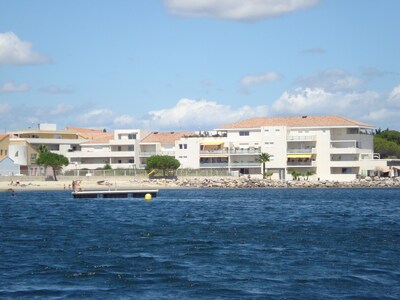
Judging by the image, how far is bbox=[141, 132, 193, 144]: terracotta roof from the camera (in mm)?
Result: 124625

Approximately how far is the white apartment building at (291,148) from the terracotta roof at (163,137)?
590cm

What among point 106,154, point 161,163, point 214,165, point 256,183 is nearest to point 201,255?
point 256,183

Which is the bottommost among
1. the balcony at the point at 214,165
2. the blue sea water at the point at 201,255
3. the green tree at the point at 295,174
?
the blue sea water at the point at 201,255

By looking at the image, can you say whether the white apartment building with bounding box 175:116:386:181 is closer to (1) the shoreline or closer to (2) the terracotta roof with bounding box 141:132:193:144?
(1) the shoreline

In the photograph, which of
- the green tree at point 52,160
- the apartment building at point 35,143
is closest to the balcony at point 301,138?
the green tree at point 52,160

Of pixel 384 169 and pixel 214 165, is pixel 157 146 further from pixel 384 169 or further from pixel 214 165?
pixel 384 169

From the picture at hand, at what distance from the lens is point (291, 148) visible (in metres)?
114

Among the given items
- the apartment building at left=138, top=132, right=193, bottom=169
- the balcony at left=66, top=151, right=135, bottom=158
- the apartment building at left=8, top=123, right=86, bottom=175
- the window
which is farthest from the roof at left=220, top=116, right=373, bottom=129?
the apartment building at left=8, top=123, right=86, bottom=175

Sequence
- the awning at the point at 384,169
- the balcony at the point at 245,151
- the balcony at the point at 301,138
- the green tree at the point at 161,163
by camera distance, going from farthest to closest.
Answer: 1. the awning at the point at 384,169
2. the balcony at the point at 245,151
3. the balcony at the point at 301,138
4. the green tree at the point at 161,163

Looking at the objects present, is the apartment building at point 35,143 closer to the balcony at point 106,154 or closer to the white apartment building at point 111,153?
the white apartment building at point 111,153

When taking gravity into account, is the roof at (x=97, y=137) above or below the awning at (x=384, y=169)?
above

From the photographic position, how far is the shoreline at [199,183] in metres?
106

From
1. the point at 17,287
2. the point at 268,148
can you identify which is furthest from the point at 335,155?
the point at 17,287

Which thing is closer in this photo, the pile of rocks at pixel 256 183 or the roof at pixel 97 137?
the pile of rocks at pixel 256 183
